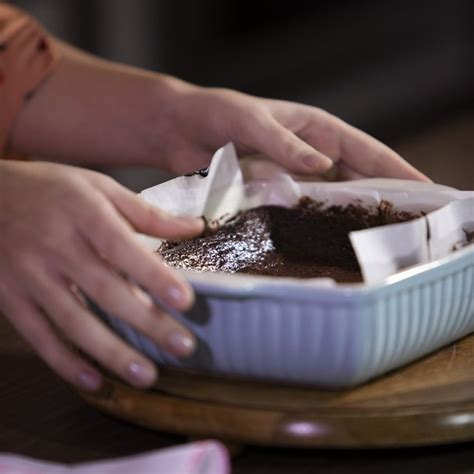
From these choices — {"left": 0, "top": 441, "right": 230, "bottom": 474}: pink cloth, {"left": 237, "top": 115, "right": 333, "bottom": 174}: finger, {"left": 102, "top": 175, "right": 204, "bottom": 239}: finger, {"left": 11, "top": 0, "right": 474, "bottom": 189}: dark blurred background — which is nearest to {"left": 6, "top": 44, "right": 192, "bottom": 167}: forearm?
{"left": 237, "top": 115, "right": 333, "bottom": 174}: finger

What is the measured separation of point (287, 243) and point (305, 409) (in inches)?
14.3

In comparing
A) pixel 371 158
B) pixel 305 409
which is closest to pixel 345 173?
pixel 371 158

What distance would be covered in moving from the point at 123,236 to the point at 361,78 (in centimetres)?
265

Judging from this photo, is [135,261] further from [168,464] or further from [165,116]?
[165,116]

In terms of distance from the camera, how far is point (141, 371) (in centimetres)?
81

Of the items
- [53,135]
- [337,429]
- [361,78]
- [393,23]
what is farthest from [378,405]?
[393,23]

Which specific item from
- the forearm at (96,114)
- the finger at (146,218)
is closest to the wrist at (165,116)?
the forearm at (96,114)

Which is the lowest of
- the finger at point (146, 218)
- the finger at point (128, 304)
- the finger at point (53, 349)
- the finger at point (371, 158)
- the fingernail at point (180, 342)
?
the finger at point (53, 349)

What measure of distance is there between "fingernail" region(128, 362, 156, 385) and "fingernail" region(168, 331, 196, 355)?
0.03 metres

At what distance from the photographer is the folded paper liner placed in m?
0.92

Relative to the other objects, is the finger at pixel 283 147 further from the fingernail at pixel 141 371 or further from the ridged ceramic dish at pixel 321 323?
the fingernail at pixel 141 371

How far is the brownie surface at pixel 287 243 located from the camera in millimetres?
1087

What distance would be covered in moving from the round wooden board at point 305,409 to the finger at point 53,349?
0.06 ft

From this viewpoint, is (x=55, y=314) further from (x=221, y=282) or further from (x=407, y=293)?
(x=407, y=293)
